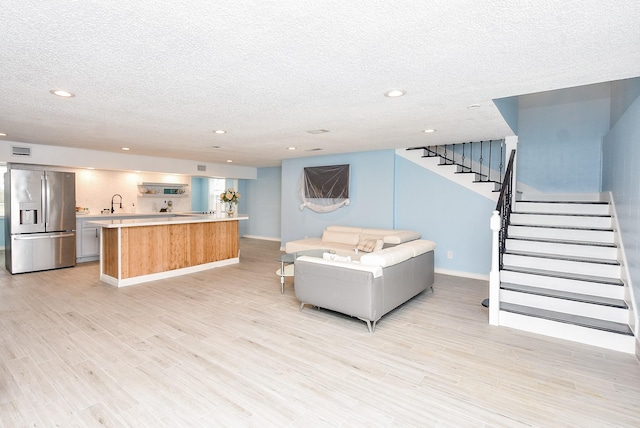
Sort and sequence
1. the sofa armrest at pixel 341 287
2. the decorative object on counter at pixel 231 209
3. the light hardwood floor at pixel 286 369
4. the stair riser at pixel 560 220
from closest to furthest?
the light hardwood floor at pixel 286 369 → the sofa armrest at pixel 341 287 → the stair riser at pixel 560 220 → the decorative object on counter at pixel 231 209

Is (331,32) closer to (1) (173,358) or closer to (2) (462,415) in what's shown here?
(2) (462,415)

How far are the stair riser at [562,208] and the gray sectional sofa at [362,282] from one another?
2.20 metres

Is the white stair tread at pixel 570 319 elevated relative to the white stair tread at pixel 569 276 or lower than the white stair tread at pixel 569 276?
lower

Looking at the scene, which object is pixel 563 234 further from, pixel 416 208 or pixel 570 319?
pixel 416 208

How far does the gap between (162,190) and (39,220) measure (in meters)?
3.13

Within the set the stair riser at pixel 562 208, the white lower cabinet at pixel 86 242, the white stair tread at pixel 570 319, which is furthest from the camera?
the white lower cabinet at pixel 86 242

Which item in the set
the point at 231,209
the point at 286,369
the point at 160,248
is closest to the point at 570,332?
the point at 286,369

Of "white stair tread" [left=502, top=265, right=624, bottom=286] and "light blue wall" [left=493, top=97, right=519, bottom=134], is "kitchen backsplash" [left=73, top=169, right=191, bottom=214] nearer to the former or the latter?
"light blue wall" [left=493, top=97, right=519, bottom=134]

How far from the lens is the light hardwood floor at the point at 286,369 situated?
204cm

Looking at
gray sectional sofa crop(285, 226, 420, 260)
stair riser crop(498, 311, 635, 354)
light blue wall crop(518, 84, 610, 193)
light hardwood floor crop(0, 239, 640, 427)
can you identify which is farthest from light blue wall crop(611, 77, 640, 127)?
gray sectional sofa crop(285, 226, 420, 260)

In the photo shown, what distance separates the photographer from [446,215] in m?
5.84

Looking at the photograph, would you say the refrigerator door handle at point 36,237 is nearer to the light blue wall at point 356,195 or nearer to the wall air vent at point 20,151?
the wall air vent at point 20,151

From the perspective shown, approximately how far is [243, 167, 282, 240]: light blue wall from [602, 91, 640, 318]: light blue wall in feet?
25.0

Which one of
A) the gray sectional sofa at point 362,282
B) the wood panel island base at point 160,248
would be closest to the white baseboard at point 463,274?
the gray sectional sofa at point 362,282
